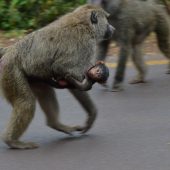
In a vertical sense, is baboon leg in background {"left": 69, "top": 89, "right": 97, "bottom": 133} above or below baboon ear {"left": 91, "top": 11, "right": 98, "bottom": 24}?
below

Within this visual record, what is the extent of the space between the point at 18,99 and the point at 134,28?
2939 mm

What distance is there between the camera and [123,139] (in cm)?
698

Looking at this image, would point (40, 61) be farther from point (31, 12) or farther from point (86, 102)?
point (31, 12)

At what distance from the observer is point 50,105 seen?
274 inches

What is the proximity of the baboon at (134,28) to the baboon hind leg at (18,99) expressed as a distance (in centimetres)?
238

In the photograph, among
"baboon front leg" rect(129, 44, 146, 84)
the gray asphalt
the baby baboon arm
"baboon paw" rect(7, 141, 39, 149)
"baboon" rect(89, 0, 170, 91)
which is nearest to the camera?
the gray asphalt

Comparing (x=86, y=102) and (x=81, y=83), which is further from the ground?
(x=81, y=83)

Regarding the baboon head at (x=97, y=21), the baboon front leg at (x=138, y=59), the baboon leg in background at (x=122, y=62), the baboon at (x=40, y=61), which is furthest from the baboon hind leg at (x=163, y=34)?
the baboon at (x=40, y=61)

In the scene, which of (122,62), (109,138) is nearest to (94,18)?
(109,138)

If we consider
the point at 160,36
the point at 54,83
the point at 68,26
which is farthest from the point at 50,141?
the point at 160,36

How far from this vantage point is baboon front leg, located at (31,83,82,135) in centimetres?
685

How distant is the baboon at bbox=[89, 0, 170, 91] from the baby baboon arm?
230 centimetres

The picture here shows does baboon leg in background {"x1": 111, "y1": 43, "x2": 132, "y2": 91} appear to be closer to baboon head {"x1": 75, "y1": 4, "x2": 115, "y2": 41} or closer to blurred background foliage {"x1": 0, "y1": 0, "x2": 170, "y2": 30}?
baboon head {"x1": 75, "y1": 4, "x2": 115, "y2": 41}

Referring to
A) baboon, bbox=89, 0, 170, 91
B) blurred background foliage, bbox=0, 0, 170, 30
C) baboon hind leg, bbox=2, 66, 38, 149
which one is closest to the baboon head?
baboon hind leg, bbox=2, 66, 38, 149
